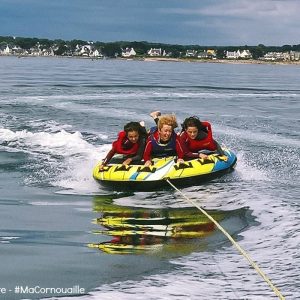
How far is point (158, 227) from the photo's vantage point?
8.41 meters

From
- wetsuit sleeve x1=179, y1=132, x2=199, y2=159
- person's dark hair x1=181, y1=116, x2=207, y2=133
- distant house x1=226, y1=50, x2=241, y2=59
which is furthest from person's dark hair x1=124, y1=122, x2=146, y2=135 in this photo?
distant house x1=226, y1=50, x2=241, y2=59

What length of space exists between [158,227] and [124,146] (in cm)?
361

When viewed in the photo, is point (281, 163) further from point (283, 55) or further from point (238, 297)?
point (283, 55)

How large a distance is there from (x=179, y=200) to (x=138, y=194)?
3.01ft

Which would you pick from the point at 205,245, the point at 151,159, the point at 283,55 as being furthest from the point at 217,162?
the point at 283,55

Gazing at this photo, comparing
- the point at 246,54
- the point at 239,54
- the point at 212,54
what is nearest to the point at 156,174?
the point at 212,54

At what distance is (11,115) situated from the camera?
2444 centimetres

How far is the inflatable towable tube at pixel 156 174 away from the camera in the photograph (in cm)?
1098

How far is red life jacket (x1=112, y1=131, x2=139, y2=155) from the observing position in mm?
11609

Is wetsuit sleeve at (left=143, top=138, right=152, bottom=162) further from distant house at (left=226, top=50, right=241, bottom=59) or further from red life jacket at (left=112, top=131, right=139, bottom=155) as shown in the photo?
distant house at (left=226, top=50, right=241, bottom=59)

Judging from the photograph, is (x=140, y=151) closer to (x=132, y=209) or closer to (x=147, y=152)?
(x=147, y=152)

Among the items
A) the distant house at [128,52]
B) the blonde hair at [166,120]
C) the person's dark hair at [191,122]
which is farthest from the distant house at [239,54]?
the blonde hair at [166,120]

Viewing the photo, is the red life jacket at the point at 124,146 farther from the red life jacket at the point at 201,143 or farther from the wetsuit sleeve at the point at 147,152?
the red life jacket at the point at 201,143

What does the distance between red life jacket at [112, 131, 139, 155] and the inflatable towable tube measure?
0.32 metres
